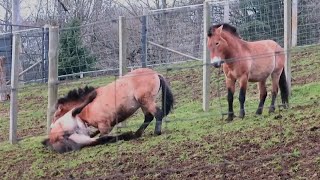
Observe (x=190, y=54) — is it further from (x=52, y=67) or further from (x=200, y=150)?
(x=200, y=150)

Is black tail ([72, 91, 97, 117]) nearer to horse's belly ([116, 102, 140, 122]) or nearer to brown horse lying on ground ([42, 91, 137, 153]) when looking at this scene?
brown horse lying on ground ([42, 91, 137, 153])

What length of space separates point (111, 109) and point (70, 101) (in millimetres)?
578

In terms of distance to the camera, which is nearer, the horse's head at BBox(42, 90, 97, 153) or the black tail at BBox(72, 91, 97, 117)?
the horse's head at BBox(42, 90, 97, 153)

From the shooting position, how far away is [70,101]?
26.4 feet

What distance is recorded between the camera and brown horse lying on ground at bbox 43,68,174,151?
7.65m

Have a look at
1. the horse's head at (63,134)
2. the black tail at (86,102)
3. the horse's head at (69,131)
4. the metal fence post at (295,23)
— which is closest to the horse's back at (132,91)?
the black tail at (86,102)

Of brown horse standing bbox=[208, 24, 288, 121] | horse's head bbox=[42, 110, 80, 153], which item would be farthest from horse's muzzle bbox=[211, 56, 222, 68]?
horse's head bbox=[42, 110, 80, 153]

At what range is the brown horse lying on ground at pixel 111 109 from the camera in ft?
25.1

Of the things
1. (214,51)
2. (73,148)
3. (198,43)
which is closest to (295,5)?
(198,43)

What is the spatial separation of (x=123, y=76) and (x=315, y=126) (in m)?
2.44

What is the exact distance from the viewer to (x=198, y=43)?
1442 centimetres

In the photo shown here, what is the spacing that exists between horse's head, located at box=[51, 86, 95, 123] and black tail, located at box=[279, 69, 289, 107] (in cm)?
228

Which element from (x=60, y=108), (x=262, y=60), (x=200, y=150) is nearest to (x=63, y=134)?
(x=60, y=108)

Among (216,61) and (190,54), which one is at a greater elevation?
(190,54)
